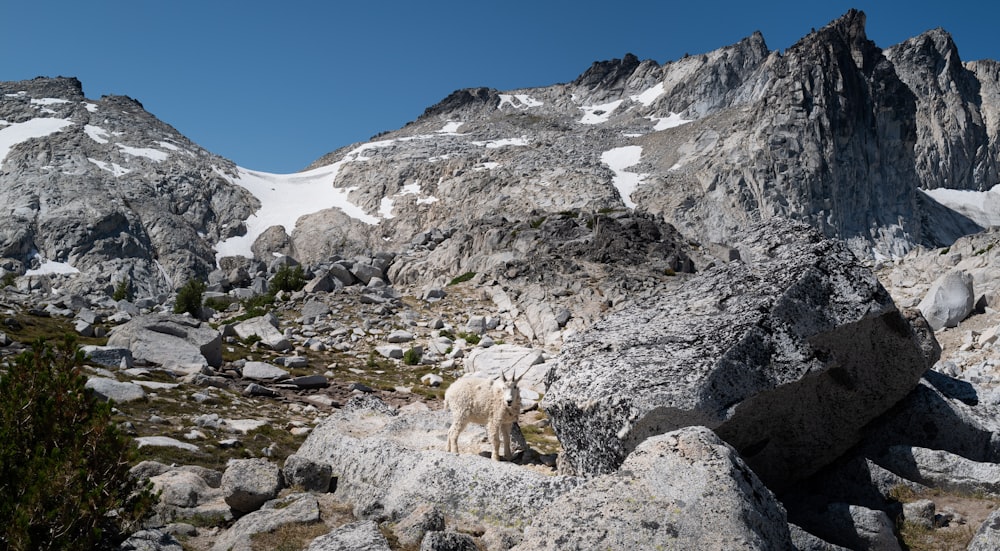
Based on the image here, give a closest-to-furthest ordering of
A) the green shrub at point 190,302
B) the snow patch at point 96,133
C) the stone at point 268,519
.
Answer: the stone at point 268,519 < the green shrub at point 190,302 < the snow patch at point 96,133

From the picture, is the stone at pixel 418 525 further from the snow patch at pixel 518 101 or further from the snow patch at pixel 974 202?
the snow patch at pixel 518 101

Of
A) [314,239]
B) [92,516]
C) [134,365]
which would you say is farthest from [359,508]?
[314,239]

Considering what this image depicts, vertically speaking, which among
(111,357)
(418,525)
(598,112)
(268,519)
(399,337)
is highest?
(598,112)

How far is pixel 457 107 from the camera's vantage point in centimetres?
18262

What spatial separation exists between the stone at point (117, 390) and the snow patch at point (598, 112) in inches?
5921

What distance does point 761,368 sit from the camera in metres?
7.21

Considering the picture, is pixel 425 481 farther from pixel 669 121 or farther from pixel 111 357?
pixel 669 121

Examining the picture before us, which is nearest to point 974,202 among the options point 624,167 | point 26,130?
point 624,167

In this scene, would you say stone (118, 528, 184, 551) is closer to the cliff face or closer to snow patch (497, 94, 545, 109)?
the cliff face

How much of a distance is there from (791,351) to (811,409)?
103 cm

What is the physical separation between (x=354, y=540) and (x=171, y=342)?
17.3 metres

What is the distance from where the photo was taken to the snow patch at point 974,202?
115 meters

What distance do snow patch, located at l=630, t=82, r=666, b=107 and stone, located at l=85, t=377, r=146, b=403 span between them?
159m

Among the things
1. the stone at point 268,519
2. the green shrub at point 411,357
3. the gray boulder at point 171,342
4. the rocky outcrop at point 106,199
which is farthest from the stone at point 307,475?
the rocky outcrop at point 106,199
